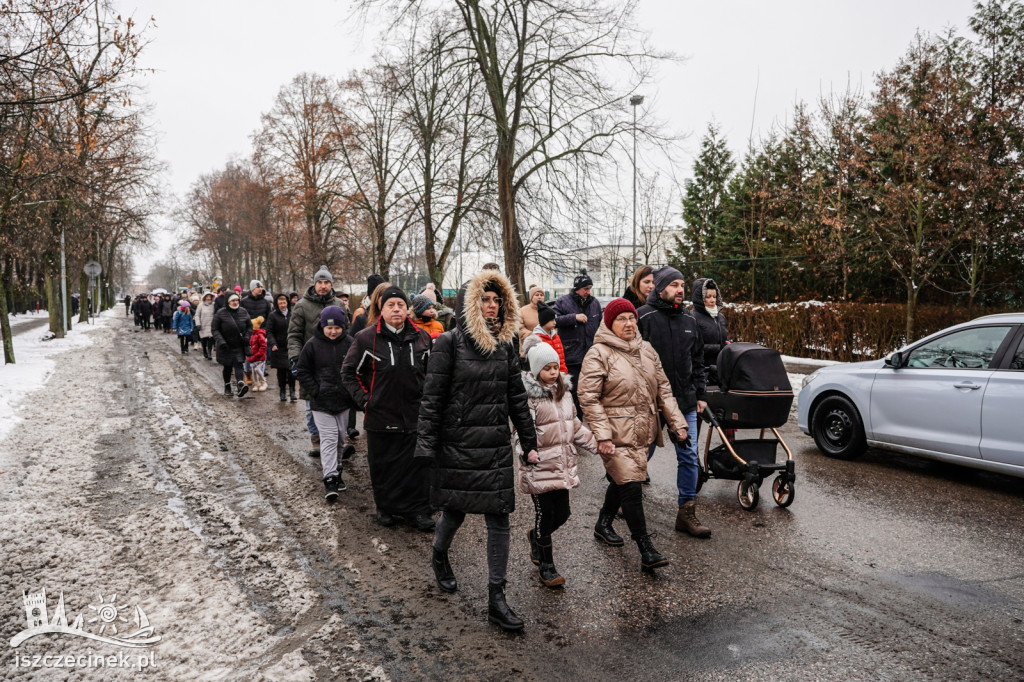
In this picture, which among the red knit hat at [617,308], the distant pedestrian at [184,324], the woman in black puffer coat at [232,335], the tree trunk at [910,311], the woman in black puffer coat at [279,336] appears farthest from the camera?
the distant pedestrian at [184,324]

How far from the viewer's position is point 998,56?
15.6 meters

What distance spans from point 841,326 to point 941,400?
401 inches

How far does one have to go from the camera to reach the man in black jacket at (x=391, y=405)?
18.8ft

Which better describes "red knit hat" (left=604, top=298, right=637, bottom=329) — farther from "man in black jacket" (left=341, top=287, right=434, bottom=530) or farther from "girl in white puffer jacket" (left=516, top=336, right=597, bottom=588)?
"man in black jacket" (left=341, top=287, right=434, bottom=530)

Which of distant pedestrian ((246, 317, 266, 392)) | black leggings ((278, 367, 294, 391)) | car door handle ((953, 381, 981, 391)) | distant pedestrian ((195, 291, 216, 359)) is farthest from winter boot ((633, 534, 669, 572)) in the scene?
distant pedestrian ((195, 291, 216, 359))

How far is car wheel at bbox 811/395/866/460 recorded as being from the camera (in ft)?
25.5

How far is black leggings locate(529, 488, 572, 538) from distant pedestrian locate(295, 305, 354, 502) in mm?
2680

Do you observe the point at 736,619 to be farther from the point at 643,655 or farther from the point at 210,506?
the point at 210,506

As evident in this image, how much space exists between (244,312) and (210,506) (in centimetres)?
767

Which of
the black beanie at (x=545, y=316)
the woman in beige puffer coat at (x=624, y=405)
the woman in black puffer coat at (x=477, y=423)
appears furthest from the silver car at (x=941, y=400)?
the woman in black puffer coat at (x=477, y=423)

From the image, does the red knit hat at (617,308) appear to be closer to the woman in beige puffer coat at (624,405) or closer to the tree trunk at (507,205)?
the woman in beige puffer coat at (624,405)

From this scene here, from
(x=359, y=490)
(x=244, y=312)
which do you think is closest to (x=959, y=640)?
(x=359, y=490)

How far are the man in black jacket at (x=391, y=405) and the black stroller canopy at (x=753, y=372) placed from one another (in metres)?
2.77

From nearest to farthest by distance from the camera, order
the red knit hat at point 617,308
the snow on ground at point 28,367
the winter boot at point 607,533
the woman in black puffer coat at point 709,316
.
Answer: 1. the red knit hat at point 617,308
2. the winter boot at point 607,533
3. the woman in black puffer coat at point 709,316
4. the snow on ground at point 28,367
